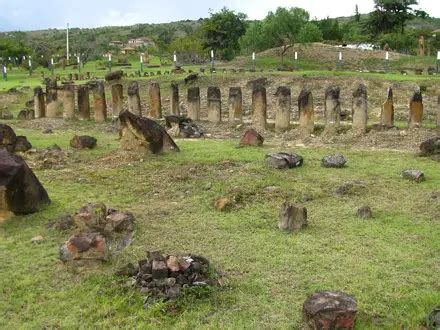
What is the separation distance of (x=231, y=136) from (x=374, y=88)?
259 inches

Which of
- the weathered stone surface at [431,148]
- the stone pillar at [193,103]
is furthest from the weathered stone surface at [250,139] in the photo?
the stone pillar at [193,103]

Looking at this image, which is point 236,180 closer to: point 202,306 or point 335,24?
point 202,306

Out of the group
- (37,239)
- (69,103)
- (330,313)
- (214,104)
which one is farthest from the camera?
(69,103)

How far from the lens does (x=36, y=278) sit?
6844mm

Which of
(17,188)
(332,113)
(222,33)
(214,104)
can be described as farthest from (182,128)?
(222,33)

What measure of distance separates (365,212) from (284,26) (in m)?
27.4

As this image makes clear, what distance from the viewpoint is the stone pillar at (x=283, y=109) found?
1528 cm

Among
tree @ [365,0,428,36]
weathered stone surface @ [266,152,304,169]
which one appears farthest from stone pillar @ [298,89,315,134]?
tree @ [365,0,428,36]

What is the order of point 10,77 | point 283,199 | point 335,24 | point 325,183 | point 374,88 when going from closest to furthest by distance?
point 283,199 < point 325,183 < point 374,88 < point 10,77 < point 335,24

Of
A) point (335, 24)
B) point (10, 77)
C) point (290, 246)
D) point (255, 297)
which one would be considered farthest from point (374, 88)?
point (335, 24)

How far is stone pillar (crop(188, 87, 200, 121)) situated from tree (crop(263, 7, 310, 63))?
17.6m

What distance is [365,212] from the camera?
8.48 m

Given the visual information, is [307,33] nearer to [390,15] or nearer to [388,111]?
[390,15]

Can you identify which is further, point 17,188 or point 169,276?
point 17,188
